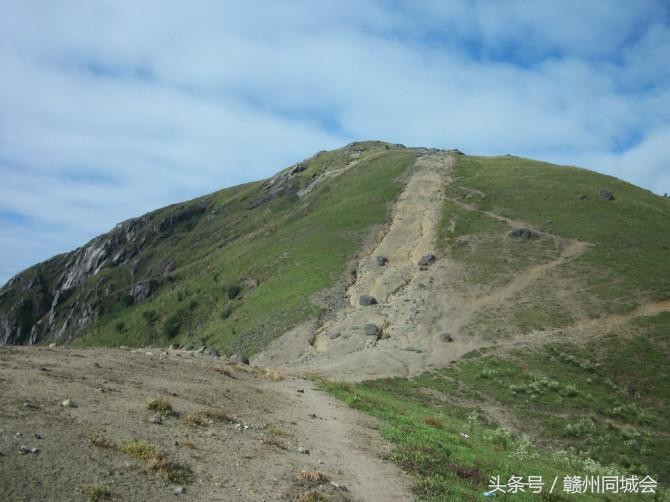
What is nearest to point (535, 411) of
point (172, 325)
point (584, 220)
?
point (584, 220)

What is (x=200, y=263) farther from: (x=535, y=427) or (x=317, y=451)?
(x=317, y=451)

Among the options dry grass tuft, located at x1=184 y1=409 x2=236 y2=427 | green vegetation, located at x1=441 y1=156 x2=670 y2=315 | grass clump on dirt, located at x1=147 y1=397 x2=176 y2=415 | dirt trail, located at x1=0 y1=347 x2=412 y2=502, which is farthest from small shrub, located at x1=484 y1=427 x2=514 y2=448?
green vegetation, located at x1=441 y1=156 x2=670 y2=315

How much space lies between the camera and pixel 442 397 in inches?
1451

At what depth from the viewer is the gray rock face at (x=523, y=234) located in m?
67.6

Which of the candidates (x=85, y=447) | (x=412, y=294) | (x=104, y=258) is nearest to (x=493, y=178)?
(x=412, y=294)

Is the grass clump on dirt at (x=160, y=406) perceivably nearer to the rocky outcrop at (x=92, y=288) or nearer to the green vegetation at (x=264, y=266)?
the green vegetation at (x=264, y=266)

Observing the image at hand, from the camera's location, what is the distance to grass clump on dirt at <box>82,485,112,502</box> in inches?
376

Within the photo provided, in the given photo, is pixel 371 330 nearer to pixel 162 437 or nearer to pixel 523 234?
pixel 523 234

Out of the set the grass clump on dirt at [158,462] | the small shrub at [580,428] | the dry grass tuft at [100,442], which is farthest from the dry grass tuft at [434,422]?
the dry grass tuft at [100,442]

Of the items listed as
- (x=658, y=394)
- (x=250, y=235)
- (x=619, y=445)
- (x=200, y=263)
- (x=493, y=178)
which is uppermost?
(x=493, y=178)

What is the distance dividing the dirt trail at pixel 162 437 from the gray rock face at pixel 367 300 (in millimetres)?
32221

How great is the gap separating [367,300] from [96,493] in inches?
1888

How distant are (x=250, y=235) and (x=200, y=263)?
13.8m

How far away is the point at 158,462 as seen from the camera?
11.5 metres
